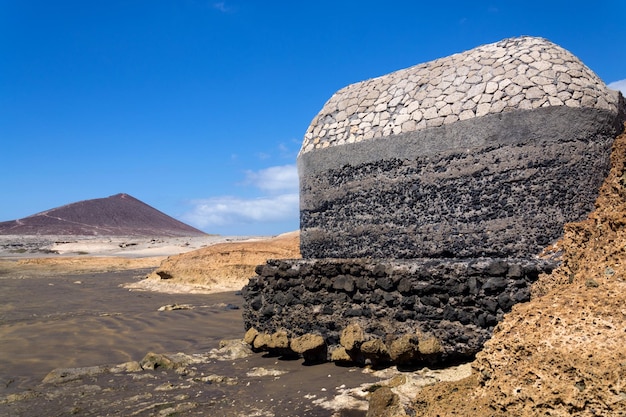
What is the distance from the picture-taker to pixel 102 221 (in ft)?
213

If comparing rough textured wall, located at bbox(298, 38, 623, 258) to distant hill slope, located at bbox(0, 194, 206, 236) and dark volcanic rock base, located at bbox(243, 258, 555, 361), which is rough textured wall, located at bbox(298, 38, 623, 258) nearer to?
dark volcanic rock base, located at bbox(243, 258, 555, 361)

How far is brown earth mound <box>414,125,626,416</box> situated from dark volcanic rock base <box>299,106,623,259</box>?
87.4 inches

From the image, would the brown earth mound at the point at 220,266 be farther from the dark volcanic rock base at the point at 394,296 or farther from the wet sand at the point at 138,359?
the dark volcanic rock base at the point at 394,296

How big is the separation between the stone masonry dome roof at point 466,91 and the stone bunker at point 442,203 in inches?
0.7

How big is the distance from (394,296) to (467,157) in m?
1.87

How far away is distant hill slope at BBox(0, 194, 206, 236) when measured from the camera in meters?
60.7

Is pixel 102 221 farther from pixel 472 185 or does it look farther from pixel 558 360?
pixel 558 360

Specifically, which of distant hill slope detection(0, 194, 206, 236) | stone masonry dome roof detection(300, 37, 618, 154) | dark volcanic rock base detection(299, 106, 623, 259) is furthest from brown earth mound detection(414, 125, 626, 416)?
distant hill slope detection(0, 194, 206, 236)

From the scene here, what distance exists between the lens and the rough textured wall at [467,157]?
6145 millimetres

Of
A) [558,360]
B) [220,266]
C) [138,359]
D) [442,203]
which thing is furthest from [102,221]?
[558,360]

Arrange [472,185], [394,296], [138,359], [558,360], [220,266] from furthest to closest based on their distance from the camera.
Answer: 1. [220,266]
2. [138,359]
3. [472,185]
4. [394,296]
5. [558,360]

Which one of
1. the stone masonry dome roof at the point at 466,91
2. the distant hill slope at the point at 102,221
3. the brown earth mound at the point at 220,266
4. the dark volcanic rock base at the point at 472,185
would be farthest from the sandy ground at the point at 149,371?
the distant hill slope at the point at 102,221

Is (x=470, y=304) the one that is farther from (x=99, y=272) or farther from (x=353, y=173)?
(x=99, y=272)

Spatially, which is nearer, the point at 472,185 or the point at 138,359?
the point at 472,185
